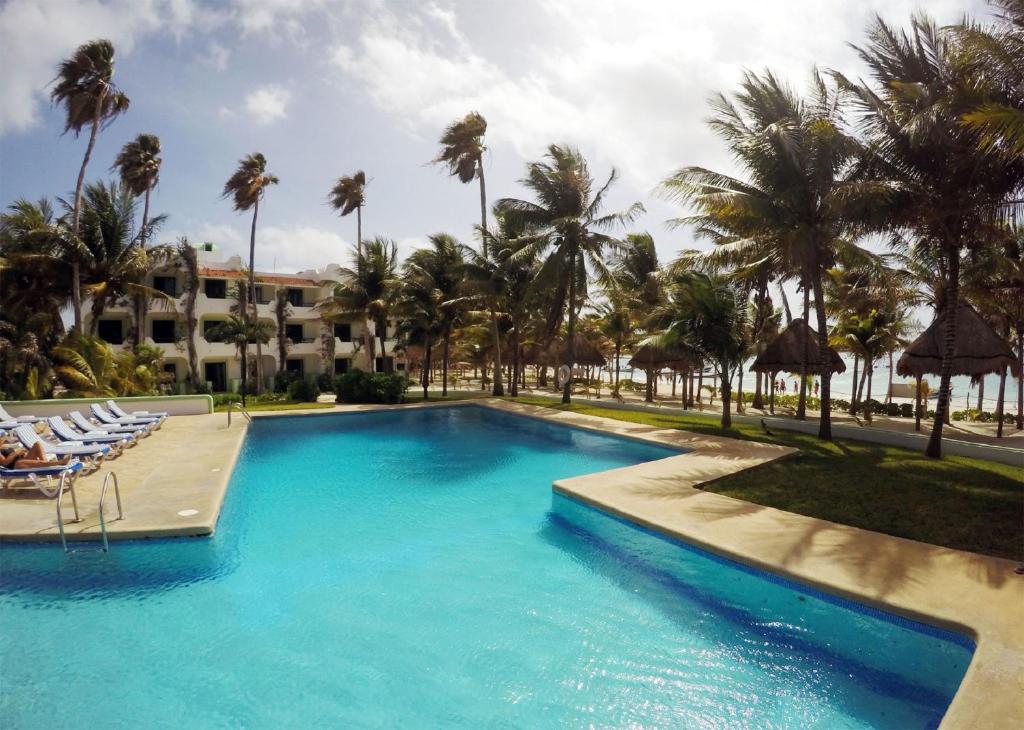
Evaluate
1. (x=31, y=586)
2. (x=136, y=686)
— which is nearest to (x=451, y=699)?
(x=136, y=686)

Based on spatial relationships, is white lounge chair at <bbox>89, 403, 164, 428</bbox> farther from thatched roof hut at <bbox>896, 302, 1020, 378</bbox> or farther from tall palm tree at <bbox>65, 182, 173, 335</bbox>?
thatched roof hut at <bbox>896, 302, 1020, 378</bbox>

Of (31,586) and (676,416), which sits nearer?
(31,586)

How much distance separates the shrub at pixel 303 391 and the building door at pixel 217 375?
10950 mm

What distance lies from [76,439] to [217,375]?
22719 millimetres

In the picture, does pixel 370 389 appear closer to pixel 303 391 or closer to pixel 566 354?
pixel 303 391

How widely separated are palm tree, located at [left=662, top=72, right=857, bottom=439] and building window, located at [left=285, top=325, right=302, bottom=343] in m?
27.8

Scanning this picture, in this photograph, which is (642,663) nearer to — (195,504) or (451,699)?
(451,699)

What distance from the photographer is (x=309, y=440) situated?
16.7 meters

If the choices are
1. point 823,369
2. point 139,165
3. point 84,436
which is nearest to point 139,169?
point 139,165

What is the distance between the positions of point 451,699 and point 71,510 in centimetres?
706

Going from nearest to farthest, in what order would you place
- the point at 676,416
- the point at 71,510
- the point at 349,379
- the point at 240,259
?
1. the point at 71,510
2. the point at 676,416
3. the point at 349,379
4. the point at 240,259

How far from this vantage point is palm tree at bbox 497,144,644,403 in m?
21.8

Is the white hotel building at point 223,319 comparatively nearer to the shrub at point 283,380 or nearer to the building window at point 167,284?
the building window at point 167,284

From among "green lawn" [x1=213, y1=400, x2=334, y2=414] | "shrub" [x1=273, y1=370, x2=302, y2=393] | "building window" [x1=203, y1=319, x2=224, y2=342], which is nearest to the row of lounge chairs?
"green lawn" [x1=213, y1=400, x2=334, y2=414]
